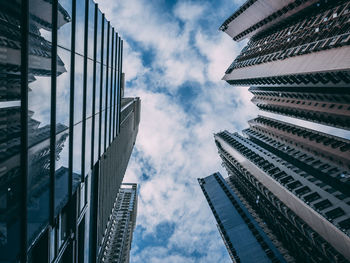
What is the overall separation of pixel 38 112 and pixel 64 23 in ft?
16.5

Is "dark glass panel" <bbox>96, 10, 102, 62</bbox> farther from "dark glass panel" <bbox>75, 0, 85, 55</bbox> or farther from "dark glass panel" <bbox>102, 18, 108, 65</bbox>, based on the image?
"dark glass panel" <bbox>75, 0, 85, 55</bbox>

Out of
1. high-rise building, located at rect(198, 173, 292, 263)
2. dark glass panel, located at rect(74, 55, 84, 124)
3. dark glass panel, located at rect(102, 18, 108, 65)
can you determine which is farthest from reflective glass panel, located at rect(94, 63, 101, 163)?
high-rise building, located at rect(198, 173, 292, 263)

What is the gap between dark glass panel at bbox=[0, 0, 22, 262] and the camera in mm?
9234

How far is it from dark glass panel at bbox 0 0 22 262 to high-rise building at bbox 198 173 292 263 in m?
96.7

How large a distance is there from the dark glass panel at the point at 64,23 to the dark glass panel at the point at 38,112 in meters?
0.85

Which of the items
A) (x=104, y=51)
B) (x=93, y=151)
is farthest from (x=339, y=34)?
(x=93, y=151)

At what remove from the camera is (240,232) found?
108 meters

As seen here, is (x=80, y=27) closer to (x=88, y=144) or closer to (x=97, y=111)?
(x=97, y=111)

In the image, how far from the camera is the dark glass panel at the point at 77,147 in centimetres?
1597

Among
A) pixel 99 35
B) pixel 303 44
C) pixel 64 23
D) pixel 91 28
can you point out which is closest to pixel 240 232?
pixel 303 44

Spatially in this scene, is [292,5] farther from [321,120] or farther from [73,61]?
[73,61]

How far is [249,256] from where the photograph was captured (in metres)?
94.9

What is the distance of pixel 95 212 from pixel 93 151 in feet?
31.2

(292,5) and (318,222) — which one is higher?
(292,5)
